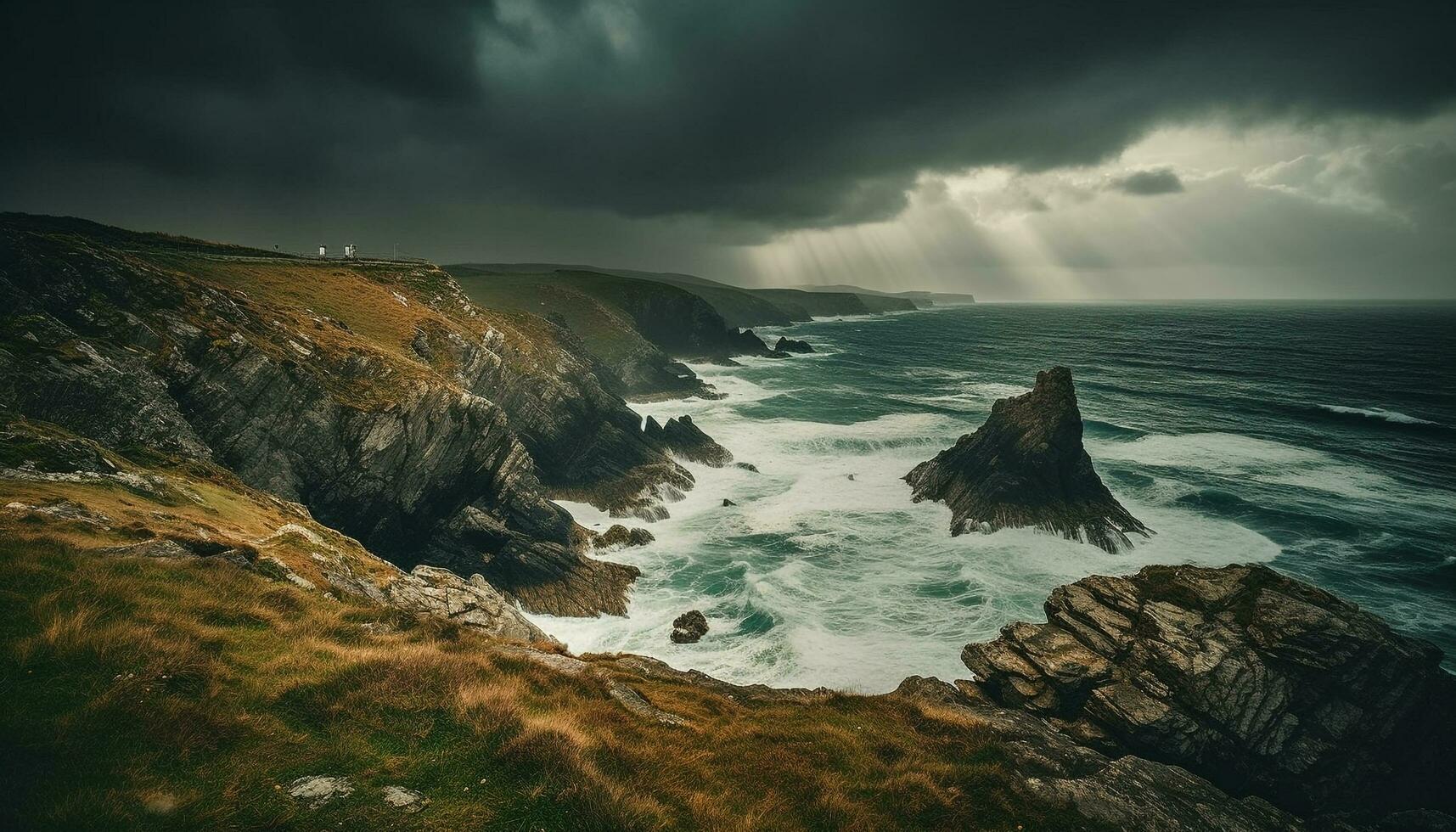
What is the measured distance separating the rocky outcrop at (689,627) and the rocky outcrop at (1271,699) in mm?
12566

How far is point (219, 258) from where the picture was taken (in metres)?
45.2

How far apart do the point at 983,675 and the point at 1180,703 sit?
5414mm

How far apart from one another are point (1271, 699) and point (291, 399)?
39879 millimetres

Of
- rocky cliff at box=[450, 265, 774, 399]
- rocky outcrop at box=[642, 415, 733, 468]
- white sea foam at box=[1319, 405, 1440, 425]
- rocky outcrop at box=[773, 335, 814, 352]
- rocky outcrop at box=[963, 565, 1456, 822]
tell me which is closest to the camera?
rocky outcrop at box=[963, 565, 1456, 822]

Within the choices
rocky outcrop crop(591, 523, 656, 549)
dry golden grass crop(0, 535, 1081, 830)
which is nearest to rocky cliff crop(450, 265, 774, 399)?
rocky outcrop crop(591, 523, 656, 549)

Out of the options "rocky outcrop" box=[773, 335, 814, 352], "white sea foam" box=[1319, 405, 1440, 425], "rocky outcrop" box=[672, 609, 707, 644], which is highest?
"rocky outcrop" box=[773, 335, 814, 352]

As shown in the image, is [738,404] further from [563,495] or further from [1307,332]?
[1307,332]

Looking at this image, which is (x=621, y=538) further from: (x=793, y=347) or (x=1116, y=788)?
(x=793, y=347)

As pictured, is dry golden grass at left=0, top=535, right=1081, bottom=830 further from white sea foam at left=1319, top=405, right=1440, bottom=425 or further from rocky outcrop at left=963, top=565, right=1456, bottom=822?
white sea foam at left=1319, top=405, right=1440, bottom=425

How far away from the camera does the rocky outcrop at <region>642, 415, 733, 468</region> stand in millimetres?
51094

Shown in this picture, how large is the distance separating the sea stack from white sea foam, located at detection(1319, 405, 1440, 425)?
166ft

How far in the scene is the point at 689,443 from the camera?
52125 mm

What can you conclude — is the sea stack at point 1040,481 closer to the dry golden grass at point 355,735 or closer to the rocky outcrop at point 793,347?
the dry golden grass at point 355,735

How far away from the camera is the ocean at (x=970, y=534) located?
26.5 meters
